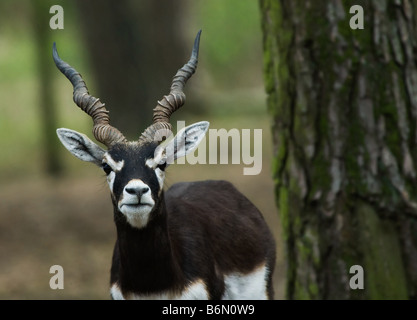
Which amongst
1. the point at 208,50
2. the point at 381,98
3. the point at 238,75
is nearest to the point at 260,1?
the point at 381,98

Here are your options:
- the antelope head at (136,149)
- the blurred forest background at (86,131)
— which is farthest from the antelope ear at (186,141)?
the blurred forest background at (86,131)

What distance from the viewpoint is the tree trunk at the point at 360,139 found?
6.71 meters

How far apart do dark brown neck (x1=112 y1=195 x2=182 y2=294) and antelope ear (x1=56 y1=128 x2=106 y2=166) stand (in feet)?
1.77

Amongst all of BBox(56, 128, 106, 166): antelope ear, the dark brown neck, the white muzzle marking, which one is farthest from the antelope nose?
BBox(56, 128, 106, 166): antelope ear

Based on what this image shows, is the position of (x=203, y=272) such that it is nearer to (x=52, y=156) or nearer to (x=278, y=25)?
(x=278, y=25)

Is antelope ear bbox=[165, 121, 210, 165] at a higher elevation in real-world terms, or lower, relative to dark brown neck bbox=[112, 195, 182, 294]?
higher

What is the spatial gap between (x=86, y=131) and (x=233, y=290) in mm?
17397

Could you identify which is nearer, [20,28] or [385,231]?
[385,231]

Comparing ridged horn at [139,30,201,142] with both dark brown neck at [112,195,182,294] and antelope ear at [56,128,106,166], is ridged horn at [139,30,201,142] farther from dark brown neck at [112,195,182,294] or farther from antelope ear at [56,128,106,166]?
dark brown neck at [112,195,182,294]

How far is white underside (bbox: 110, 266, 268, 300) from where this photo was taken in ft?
21.0

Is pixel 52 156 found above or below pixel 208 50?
below

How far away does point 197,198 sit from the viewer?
7.66 m

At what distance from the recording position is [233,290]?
7.46 meters

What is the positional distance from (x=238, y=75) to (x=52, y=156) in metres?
23.4
